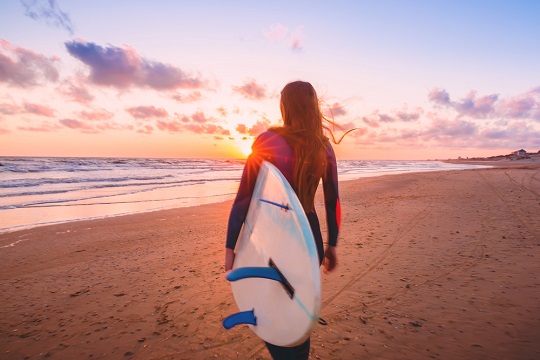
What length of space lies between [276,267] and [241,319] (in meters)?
0.35

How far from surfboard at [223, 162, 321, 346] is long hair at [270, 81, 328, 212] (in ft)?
0.58

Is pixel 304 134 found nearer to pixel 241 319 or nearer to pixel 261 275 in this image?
pixel 261 275

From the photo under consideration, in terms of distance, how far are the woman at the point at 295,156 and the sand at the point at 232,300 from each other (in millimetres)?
1561

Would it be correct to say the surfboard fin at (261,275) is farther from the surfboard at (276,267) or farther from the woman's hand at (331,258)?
the woman's hand at (331,258)

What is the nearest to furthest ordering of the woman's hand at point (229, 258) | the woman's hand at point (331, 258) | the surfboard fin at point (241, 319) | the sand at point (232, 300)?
1. the surfboard fin at point (241, 319)
2. the woman's hand at point (229, 258)
3. the woman's hand at point (331, 258)
4. the sand at point (232, 300)

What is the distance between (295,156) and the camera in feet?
5.49

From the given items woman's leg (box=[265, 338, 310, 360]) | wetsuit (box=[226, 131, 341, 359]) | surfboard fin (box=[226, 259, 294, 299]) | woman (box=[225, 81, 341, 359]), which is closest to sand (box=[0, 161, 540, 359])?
woman's leg (box=[265, 338, 310, 360])

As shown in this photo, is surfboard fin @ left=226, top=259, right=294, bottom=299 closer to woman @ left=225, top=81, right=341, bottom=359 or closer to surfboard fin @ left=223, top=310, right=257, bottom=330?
surfboard fin @ left=223, top=310, right=257, bottom=330

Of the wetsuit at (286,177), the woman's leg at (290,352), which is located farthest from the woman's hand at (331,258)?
the woman's leg at (290,352)

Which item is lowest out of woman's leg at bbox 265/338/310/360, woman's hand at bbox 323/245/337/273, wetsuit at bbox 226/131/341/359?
woman's leg at bbox 265/338/310/360

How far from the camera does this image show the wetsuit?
169cm

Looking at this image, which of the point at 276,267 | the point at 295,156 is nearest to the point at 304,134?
the point at 295,156

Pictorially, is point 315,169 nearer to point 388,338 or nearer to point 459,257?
point 388,338

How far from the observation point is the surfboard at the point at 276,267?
1.32 metres
